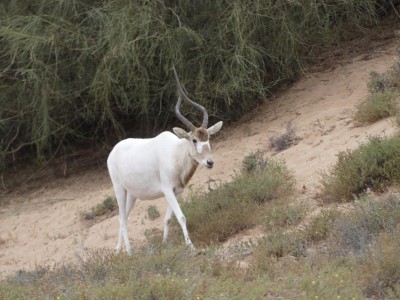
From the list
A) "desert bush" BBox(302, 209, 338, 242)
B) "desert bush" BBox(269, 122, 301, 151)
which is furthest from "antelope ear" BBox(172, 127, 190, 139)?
"desert bush" BBox(269, 122, 301, 151)

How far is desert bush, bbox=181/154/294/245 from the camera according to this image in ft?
38.8

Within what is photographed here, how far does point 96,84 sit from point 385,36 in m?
6.06

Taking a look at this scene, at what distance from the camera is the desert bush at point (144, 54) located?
624 inches

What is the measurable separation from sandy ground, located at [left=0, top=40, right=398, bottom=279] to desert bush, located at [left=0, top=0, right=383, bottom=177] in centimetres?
62

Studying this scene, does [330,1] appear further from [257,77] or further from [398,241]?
[398,241]

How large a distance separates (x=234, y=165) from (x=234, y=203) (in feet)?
8.15

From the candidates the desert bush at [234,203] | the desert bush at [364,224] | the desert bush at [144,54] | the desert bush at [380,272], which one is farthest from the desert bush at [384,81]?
the desert bush at [380,272]

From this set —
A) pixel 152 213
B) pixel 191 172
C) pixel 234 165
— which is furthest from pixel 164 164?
pixel 234 165

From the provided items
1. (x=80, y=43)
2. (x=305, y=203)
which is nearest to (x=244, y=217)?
(x=305, y=203)

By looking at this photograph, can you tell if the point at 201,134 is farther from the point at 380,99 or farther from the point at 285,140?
the point at 380,99

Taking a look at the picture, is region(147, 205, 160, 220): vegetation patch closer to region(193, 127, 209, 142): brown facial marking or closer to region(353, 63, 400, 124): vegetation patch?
region(193, 127, 209, 142): brown facial marking

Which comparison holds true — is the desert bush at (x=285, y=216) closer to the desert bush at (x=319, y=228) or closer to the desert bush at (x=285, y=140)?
the desert bush at (x=319, y=228)

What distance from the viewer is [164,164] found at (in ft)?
38.7

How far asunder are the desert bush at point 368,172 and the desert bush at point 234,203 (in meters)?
0.95
